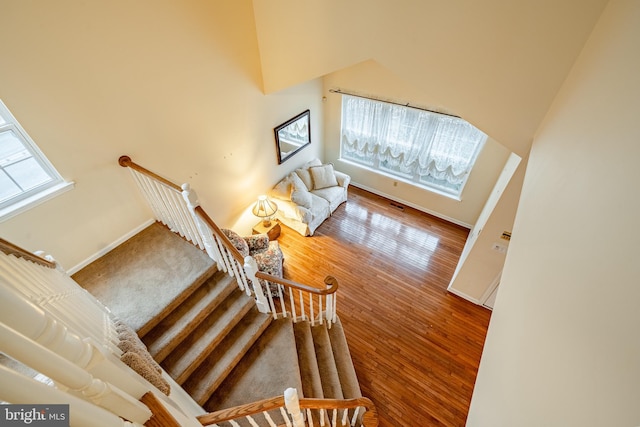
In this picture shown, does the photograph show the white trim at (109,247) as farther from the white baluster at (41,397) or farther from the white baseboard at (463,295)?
the white baseboard at (463,295)

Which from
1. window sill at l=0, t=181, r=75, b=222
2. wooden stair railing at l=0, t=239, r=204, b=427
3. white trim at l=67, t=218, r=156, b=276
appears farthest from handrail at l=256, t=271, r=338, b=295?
window sill at l=0, t=181, r=75, b=222

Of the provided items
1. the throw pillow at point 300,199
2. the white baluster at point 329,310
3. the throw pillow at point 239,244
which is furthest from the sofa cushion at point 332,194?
the white baluster at point 329,310

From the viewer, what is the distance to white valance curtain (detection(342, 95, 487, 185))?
4492mm

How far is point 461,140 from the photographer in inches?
177

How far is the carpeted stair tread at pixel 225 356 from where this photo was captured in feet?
7.46

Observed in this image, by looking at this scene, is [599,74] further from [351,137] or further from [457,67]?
[351,137]

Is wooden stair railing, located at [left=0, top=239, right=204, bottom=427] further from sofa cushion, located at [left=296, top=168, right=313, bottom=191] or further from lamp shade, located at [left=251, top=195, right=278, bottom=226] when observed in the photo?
sofa cushion, located at [left=296, top=168, right=313, bottom=191]

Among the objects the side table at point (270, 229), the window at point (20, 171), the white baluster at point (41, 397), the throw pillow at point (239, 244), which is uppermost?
the white baluster at point (41, 397)

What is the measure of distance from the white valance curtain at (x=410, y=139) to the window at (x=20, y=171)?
15.0 ft

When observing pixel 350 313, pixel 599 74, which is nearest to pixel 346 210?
pixel 350 313

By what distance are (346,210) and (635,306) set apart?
494 centimetres

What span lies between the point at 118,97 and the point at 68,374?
2604 millimetres

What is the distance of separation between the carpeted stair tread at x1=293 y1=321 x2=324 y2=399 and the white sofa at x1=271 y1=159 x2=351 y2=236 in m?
2.08

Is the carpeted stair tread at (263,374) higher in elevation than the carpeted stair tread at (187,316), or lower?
lower
